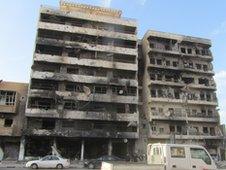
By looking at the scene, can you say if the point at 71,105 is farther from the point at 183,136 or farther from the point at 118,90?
the point at 183,136

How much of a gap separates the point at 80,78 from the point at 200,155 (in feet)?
119

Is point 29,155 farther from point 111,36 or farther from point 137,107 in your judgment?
point 111,36

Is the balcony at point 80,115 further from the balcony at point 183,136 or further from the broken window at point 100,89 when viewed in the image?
the balcony at point 183,136

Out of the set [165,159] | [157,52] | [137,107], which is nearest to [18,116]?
[137,107]

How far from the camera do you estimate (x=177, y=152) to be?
14.7 meters

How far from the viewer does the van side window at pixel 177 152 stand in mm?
14594

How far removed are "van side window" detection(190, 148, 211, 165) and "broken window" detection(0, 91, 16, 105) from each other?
3579 cm

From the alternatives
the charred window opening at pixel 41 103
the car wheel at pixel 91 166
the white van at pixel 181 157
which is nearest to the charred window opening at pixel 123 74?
the charred window opening at pixel 41 103

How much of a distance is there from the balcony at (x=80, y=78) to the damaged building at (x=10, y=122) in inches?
168

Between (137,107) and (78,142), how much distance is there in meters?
10.8

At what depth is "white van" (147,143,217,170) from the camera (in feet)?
47.2

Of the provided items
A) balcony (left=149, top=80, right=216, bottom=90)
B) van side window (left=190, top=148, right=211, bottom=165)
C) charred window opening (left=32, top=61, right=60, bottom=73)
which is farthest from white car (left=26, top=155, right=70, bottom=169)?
balcony (left=149, top=80, right=216, bottom=90)

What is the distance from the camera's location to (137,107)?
52406 millimetres

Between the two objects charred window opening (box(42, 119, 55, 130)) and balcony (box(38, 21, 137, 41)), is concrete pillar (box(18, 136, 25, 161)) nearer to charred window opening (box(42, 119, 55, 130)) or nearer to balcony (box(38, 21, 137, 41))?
charred window opening (box(42, 119, 55, 130))
